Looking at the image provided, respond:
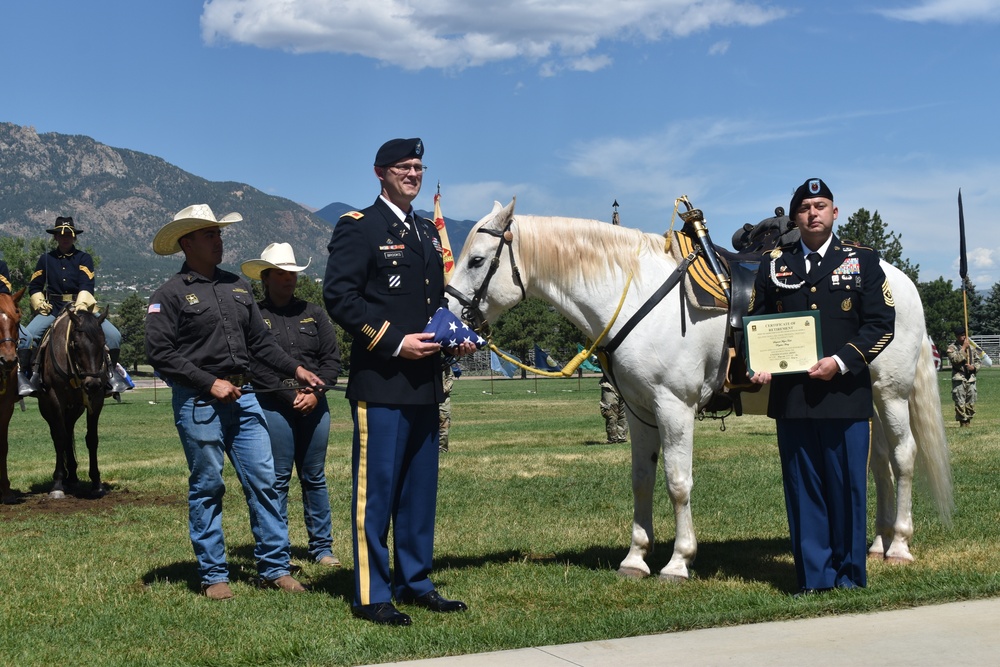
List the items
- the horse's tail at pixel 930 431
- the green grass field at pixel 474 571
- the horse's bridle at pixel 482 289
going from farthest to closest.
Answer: the horse's tail at pixel 930 431
the horse's bridle at pixel 482 289
the green grass field at pixel 474 571

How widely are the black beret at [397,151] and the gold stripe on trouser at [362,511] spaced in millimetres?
1440

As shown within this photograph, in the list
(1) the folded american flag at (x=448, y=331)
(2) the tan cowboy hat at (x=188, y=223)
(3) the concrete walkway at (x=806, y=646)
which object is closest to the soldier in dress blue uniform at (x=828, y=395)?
(3) the concrete walkway at (x=806, y=646)

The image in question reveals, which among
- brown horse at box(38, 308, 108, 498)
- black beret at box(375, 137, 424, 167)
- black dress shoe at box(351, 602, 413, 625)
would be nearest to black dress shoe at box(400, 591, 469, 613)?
black dress shoe at box(351, 602, 413, 625)

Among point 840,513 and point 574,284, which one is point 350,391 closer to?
point 574,284

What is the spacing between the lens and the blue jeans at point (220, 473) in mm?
6699

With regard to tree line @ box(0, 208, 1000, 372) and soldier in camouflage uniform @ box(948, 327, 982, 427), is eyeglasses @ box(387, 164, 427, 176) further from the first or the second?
tree line @ box(0, 208, 1000, 372)

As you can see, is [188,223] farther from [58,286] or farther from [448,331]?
[58,286]

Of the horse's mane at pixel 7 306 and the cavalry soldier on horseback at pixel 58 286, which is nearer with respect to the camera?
the horse's mane at pixel 7 306

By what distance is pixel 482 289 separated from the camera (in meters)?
7.00

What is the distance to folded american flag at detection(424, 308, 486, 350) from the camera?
612 centimetres

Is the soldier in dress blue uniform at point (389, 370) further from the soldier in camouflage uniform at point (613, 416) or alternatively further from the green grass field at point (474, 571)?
the soldier in camouflage uniform at point (613, 416)

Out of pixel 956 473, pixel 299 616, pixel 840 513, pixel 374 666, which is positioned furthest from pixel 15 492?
pixel 956 473

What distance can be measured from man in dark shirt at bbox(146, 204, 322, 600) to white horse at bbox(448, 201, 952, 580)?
4.77 ft

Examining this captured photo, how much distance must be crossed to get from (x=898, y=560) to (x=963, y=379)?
16.2 meters
